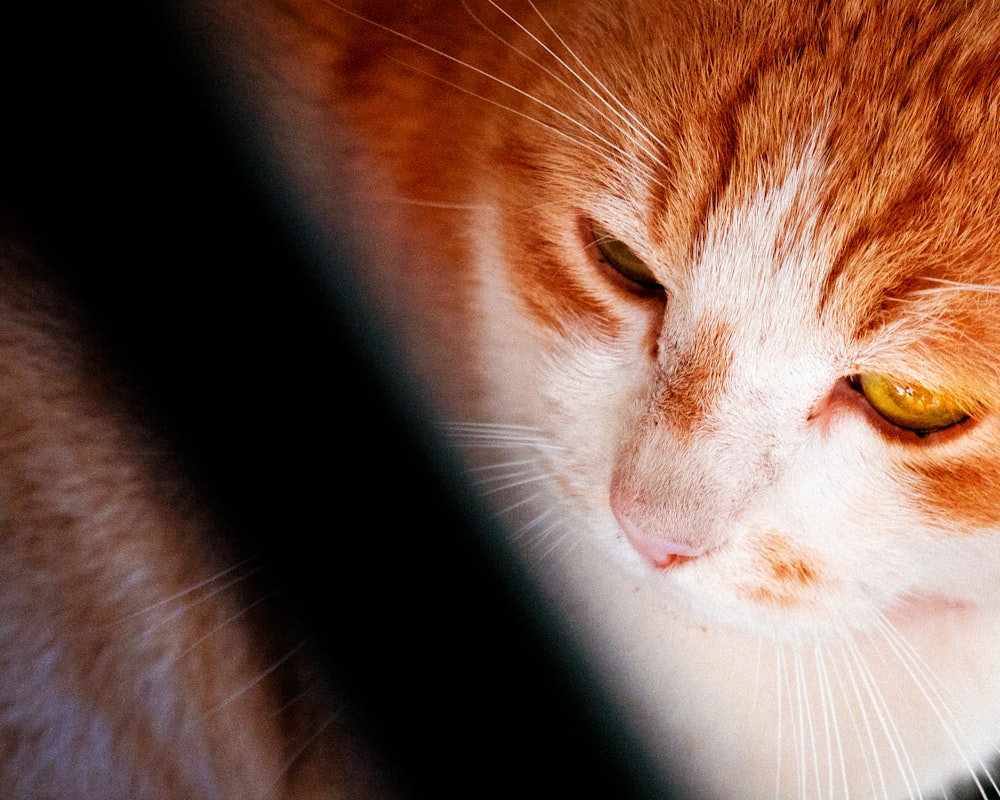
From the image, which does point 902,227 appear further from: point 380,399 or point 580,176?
point 380,399

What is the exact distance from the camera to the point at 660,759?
619mm

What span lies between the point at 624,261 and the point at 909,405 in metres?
0.21

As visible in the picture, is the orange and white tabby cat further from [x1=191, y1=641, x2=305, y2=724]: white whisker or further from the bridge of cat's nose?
[x1=191, y1=641, x2=305, y2=724]: white whisker

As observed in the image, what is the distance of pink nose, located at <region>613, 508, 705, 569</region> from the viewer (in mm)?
501

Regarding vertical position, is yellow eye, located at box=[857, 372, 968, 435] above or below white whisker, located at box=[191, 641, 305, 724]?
above

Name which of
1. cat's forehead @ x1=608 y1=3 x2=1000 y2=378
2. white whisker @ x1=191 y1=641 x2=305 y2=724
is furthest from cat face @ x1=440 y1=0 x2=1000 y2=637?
white whisker @ x1=191 y1=641 x2=305 y2=724

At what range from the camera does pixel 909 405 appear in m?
0.46

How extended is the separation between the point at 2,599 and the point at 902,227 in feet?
1.83

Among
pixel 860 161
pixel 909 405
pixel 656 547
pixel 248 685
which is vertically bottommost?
pixel 248 685

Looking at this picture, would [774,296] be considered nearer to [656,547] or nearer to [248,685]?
[656,547]

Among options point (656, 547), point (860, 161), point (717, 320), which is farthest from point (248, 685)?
point (860, 161)

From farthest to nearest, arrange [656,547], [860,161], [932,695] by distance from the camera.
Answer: [932,695]
[656,547]
[860,161]

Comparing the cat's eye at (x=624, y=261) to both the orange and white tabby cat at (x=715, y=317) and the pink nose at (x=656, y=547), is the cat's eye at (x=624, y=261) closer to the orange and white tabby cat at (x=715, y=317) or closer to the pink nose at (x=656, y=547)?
the orange and white tabby cat at (x=715, y=317)

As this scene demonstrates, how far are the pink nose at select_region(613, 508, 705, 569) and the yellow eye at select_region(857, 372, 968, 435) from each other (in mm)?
145
